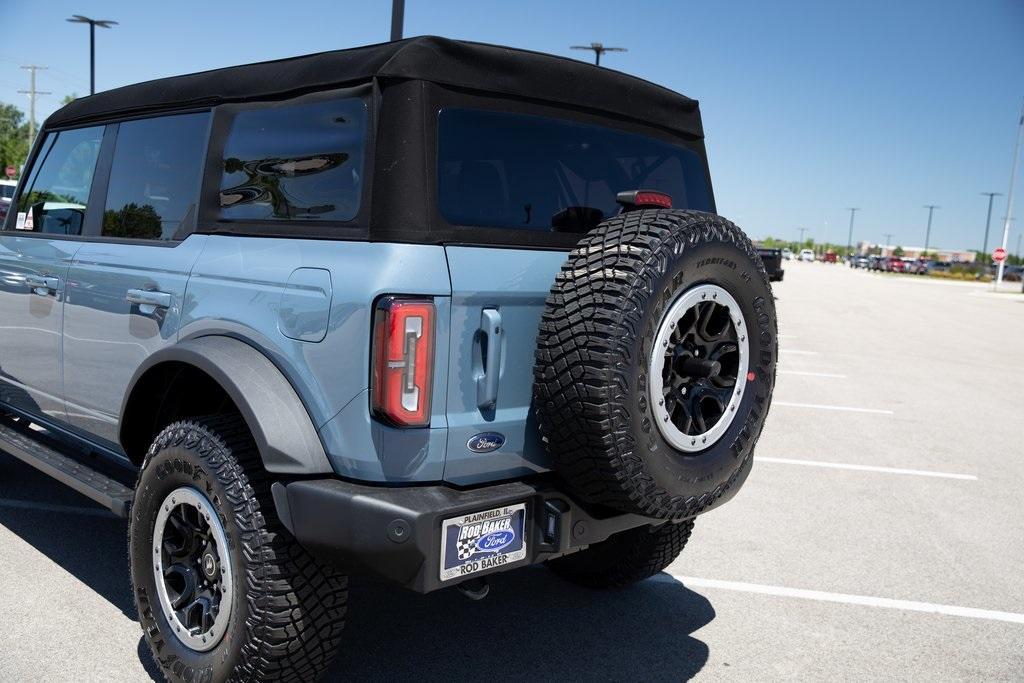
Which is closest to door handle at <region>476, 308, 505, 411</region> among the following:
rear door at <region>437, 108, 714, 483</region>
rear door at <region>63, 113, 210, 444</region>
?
rear door at <region>437, 108, 714, 483</region>

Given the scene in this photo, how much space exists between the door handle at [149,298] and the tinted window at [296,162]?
14.1 inches

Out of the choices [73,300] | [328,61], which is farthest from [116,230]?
[328,61]

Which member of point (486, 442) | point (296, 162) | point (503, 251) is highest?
point (296, 162)

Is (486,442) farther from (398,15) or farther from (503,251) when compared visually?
(398,15)

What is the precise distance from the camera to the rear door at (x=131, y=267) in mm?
3158

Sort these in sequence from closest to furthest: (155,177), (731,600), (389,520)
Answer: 1. (389,520)
2. (155,177)
3. (731,600)

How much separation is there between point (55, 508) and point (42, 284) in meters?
1.47

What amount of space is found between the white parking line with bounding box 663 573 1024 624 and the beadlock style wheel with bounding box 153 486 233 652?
2257 millimetres

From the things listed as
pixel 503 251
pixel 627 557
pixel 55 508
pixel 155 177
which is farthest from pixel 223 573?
pixel 55 508

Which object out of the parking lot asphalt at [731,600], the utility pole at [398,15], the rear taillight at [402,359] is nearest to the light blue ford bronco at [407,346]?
the rear taillight at [402,359]

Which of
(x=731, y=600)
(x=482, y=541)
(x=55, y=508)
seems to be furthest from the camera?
(x=55, y=508)

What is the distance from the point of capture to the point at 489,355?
101 inches

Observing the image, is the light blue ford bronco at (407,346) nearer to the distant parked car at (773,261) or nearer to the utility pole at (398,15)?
the utility pole at (398,15)

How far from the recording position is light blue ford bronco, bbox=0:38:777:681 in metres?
2.46
